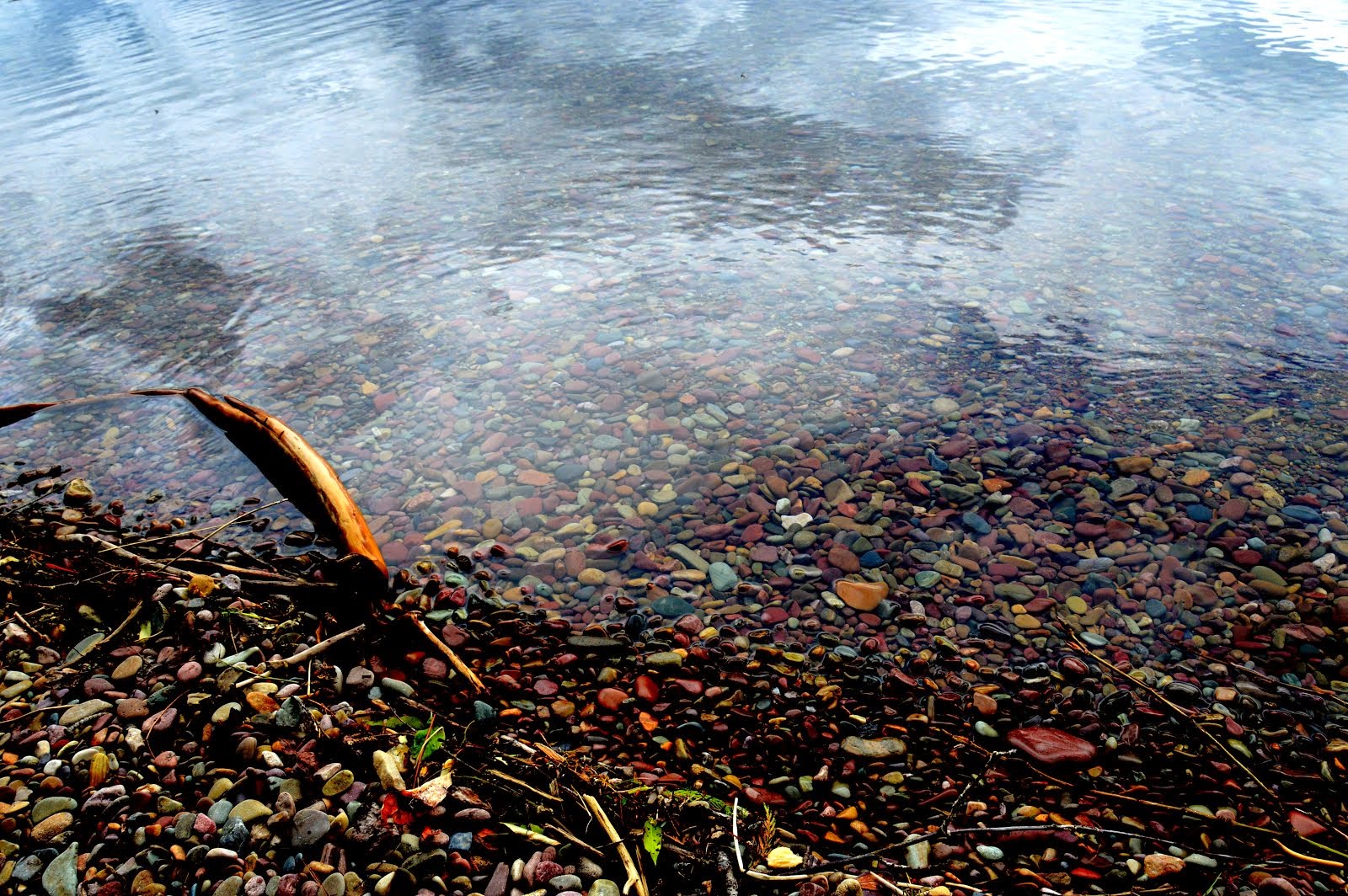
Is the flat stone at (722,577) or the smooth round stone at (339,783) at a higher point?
the smooth round stone at (339,783)

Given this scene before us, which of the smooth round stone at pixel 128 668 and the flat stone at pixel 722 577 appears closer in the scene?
the smooth round stone at pixel 128 668

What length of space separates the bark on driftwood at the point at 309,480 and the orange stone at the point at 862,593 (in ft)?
6.31

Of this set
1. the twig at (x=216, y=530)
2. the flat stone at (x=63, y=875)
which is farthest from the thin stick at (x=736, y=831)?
the twig at (x=216, y=530)

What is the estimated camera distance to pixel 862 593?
11.2 feet

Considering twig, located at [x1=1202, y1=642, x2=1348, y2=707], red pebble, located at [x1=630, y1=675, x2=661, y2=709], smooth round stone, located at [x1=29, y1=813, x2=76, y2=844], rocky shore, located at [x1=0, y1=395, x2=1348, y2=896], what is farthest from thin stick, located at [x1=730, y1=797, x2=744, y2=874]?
twig, located at [x1=1202, y1=642, x2=1348, y2=707]

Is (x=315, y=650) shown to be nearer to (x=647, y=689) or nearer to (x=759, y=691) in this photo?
(x=647, y=689)

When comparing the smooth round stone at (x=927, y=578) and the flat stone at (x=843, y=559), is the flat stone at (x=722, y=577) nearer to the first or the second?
the flat stone at (x=843, y=559)

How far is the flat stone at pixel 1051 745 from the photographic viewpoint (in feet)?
8.75

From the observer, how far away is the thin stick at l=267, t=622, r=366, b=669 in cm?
280

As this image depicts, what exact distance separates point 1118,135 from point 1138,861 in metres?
7.64

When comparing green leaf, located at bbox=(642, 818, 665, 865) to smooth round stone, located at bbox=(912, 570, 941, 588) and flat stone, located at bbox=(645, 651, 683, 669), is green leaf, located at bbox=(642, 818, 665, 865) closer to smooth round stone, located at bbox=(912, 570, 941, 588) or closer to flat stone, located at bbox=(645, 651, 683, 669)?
flat stone, located at bbox=(645, 651, 683, 669)

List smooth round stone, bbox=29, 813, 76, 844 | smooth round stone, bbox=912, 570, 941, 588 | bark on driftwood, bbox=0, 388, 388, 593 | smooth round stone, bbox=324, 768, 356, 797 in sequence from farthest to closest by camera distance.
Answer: smooth round stone, bbox=912, 570, 941, 588 < bark on driftwood, bbox=0, 388, 388, 593 < smooth round stone, bbox=324, 768, 356, 797 < smooth round stone, bbox=29, 813, 76, 844

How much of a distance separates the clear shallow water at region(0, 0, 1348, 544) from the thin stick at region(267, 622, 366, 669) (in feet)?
2.93

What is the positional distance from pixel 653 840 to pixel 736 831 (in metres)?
0.27
